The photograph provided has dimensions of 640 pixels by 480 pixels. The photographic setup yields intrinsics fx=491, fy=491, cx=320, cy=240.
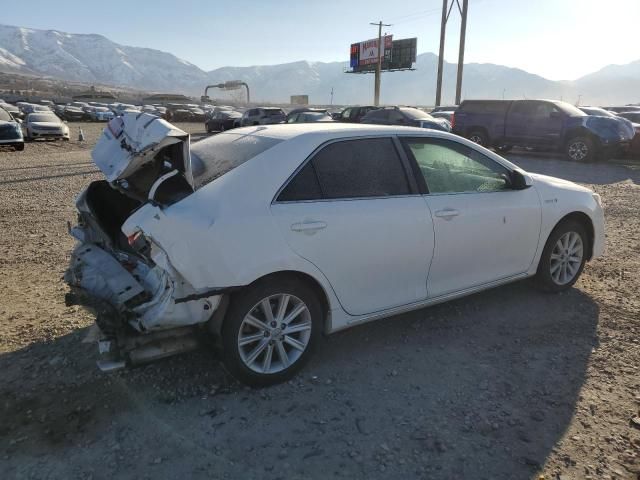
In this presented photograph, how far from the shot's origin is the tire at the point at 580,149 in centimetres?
1480

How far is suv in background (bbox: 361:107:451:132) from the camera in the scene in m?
17.7

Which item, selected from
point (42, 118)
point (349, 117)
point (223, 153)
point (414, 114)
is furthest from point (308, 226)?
point (42, 118)

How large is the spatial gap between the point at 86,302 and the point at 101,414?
0.69m

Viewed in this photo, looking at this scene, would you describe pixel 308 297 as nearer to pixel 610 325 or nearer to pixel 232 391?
pixel 232 391

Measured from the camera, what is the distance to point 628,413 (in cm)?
297

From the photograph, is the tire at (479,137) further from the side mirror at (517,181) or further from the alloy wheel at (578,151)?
the side mirror at (517,181)

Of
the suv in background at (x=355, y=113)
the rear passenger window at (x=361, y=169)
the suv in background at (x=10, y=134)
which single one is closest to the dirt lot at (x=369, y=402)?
the rear passenger window at (x=361, y=169)

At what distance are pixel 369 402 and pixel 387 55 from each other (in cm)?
5741

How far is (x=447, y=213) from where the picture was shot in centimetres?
368

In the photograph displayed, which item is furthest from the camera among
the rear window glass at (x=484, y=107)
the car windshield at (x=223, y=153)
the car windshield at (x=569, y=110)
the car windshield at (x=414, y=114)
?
the car windshield at (x=414, y=114)

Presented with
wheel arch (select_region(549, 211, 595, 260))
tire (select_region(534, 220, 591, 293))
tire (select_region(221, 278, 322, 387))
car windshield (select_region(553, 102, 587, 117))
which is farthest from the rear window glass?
tire (select_region(221, 278, 322, 387))

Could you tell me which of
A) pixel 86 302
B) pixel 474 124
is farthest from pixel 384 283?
pixel 474 124

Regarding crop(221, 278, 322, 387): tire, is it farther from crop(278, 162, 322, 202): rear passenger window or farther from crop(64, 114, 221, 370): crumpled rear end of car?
crop(278, 162, 322, 202): rear passenger window

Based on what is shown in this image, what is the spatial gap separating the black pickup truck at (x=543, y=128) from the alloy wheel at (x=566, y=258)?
1181 cm
